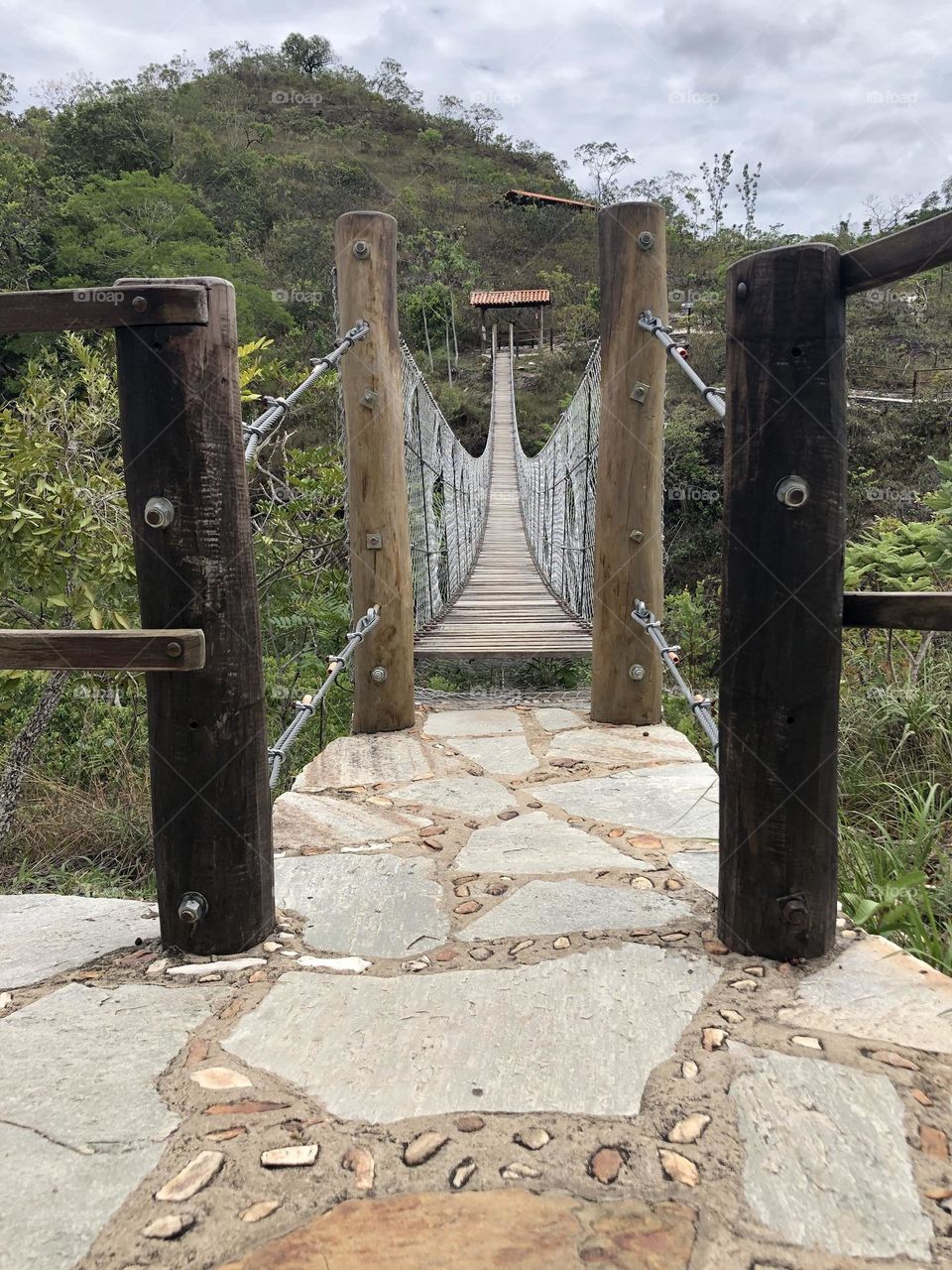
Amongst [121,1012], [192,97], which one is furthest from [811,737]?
[192,97]

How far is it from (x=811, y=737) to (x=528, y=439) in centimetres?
1405

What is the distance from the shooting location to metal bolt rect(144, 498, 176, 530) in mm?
868

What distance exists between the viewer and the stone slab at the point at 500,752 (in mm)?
1779

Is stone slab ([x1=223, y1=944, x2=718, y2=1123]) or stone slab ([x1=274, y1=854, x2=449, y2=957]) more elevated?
stone slab ([x1=223, y1=944, x2=718, y2=1123])

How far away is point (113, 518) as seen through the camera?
8.23 ft

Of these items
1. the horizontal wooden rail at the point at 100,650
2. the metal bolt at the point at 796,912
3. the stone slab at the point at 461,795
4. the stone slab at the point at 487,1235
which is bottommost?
the stone slab at the point at 461,795

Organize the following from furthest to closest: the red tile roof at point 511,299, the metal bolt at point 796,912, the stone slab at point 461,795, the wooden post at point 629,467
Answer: the red tile roof at point 511,299 < the wooden post at point 629,467 < the stone slab at point 461,795 < the metal bolt at point 796,912

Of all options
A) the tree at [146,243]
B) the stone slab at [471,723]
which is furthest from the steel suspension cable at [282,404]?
the tree at [146,243]

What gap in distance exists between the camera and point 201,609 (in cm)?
89

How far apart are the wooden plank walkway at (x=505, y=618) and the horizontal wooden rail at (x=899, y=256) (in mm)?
1705

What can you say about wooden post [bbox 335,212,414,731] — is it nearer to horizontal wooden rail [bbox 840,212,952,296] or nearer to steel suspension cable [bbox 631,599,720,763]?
steel suspension cable [bbox 631,599,720,763]

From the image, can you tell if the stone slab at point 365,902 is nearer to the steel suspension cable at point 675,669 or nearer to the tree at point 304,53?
the steel suspension cable at point 675,669

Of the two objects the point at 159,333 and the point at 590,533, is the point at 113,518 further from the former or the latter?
the point at 159,333

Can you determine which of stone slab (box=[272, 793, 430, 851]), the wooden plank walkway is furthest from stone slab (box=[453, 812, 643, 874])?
the wooden plank walkway
